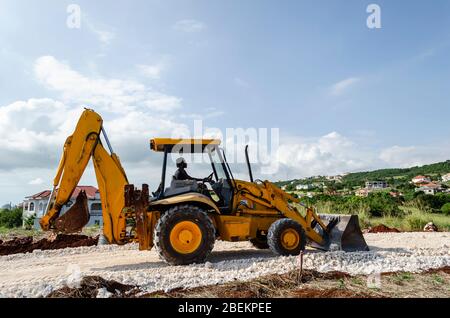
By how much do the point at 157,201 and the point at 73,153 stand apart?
1.84 meters

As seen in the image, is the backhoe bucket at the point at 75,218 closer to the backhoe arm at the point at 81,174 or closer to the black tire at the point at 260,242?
the backhoe arm at the point at 81,174

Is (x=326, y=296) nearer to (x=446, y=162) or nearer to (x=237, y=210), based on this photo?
(x=237, y=210)

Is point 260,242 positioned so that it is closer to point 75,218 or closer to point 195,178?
point 195,178

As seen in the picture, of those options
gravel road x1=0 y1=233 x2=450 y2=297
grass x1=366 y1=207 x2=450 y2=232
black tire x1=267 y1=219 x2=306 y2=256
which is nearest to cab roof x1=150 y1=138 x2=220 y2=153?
black tire x1=267 y1=219 x2=306 y2=256

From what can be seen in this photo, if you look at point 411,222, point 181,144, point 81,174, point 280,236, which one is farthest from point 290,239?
point 411,222

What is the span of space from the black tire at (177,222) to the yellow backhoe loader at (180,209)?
2cm

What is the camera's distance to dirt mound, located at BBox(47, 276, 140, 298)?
5.27 meters

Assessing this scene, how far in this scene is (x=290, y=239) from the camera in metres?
8.34

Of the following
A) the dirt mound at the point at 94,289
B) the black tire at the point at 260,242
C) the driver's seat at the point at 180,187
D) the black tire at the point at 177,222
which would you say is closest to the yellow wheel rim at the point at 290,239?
the black tire at the point at 260,242

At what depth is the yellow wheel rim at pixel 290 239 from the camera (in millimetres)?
8273

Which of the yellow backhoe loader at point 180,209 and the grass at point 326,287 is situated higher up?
the yellow backhoe loader at point 180,209

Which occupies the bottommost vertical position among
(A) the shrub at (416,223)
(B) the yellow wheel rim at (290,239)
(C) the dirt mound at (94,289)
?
(A) the shrub at (416,223)

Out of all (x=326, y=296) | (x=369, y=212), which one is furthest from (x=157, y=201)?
(x=369, y=212)

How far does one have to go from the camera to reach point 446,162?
4254 inches
